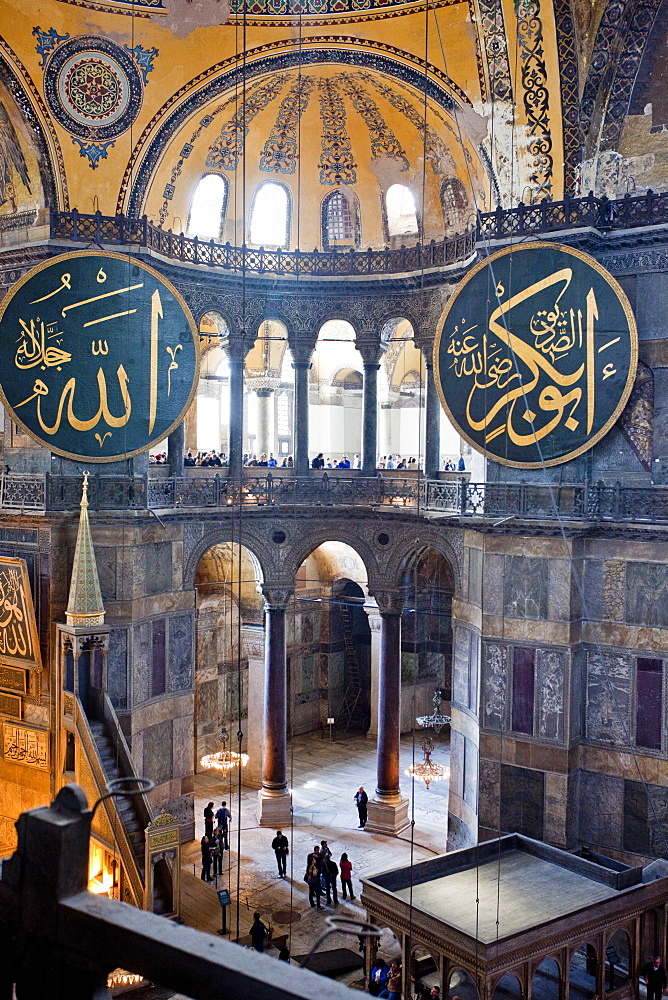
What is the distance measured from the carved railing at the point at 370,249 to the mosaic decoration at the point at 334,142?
109cm

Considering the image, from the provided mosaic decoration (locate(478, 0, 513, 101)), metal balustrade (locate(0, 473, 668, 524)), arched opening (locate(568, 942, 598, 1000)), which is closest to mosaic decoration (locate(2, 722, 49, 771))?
metal balustrade (locate(0, 473, 668, 524))

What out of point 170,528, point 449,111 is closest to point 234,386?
point 170,528

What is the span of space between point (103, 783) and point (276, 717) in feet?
12.7

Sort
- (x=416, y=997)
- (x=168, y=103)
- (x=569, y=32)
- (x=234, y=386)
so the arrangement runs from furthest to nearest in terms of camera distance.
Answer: (x=234, y=386), (x=168, y=103), (x=569, y=32), (x=416, y=997)

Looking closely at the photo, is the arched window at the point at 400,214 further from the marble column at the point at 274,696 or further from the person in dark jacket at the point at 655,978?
the person in dark jacket at the point at 655,978

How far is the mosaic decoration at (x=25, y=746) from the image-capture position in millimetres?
11805

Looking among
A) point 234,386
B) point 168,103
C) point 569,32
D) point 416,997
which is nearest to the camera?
point 416,997

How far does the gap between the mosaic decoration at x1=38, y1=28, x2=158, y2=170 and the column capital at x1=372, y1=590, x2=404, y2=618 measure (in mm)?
6877

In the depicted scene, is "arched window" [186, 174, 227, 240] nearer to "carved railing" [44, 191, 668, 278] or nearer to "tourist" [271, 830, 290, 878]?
"carved railing" [44, 191, 668, 278]

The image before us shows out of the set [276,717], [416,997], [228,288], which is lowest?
[416,997]

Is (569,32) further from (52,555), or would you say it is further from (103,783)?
(103,783)

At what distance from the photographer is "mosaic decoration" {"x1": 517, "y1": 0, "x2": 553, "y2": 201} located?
34.1ft

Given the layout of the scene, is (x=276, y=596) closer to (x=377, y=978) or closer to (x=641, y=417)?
(x=641, y=417)

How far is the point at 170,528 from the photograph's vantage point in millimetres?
12562
